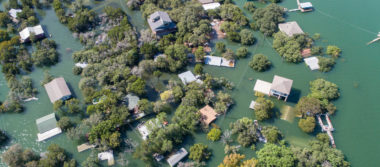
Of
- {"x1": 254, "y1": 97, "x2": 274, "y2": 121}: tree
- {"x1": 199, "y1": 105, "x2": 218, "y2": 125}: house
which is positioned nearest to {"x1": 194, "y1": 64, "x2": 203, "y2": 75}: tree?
{"x1": 199, "y1": 105, "x2": 218, "y2": 125}: house

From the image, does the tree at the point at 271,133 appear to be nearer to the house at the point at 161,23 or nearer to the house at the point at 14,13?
the house at the point at 161,23

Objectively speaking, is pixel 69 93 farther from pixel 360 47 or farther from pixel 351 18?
pixel 351 18

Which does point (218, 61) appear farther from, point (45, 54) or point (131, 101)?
point (45, 54)

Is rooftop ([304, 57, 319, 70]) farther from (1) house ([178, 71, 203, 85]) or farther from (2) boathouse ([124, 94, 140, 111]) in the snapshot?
(2) boathouse ([124, 94, 140, 111])

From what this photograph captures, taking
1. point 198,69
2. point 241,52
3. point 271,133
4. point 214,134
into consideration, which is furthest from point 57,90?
point 271,133

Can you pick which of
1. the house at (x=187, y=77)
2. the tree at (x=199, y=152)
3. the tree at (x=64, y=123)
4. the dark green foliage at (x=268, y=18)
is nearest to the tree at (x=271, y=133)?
the tree at (x=199, y=152)

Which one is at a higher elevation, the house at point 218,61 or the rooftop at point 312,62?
the house at point 218,61
